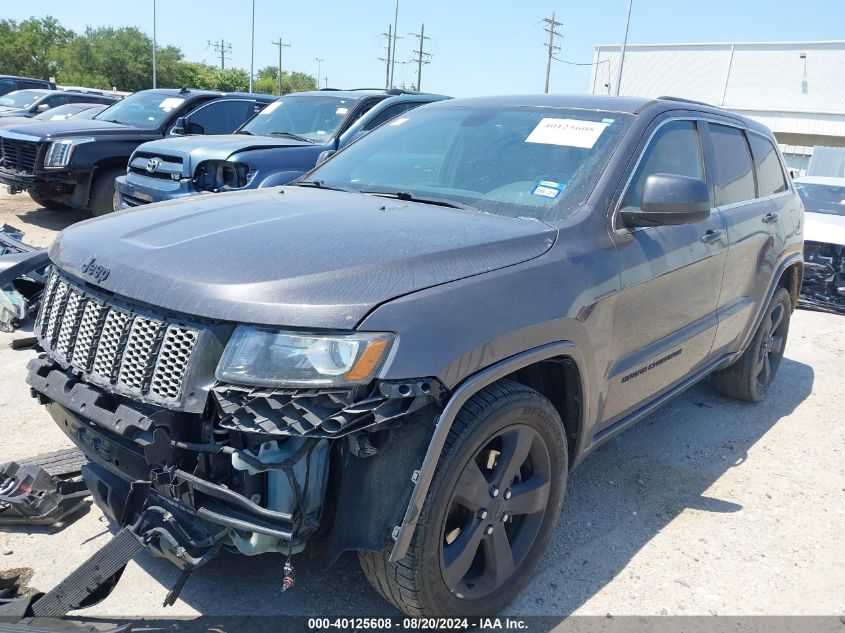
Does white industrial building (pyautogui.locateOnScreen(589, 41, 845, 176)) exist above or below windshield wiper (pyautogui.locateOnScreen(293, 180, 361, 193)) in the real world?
above

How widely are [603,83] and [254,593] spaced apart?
163ft

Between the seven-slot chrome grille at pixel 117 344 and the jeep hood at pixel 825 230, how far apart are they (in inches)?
328

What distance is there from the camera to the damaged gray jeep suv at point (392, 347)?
2.02 m

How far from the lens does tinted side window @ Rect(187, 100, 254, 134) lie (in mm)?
10094

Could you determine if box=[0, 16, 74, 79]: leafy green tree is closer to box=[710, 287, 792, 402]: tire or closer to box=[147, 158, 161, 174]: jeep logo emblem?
box=[147, 158, 161, 174]: jeep logo emblem

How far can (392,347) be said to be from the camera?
2016 millimetres

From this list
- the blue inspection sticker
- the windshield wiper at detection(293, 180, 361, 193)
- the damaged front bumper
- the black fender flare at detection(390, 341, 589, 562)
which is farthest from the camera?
the windshield wiper at detection(293, 180, 361, 193)

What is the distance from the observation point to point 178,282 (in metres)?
2.12

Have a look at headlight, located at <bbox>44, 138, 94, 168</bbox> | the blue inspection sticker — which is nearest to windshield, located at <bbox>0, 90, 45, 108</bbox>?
headlight, located at <bbox>44, 138, 94, 168</bbox>

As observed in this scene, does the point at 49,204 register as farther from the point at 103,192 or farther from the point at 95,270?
the point at 95,270

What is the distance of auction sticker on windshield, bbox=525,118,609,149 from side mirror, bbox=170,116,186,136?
737 centimetres

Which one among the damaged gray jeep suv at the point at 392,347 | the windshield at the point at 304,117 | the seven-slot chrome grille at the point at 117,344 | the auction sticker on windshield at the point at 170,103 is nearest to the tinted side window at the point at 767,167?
the damaged gray jeep suv at the point at 392,347

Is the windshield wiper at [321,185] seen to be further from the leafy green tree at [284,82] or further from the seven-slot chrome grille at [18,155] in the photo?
the leafy green tree at [284,82]

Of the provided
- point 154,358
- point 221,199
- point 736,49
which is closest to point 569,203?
point 221,199
